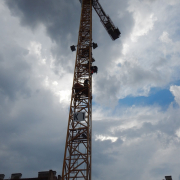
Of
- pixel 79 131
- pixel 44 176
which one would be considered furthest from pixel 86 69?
pixel 44 176

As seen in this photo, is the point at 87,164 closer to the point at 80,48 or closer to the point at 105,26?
the point at 80,48

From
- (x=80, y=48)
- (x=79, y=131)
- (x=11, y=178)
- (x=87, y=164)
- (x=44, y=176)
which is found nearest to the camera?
(x=87, y=164)

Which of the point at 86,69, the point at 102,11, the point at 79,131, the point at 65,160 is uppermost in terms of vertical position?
the point at 102,11

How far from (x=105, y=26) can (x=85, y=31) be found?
331 inches

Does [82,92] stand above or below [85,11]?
below

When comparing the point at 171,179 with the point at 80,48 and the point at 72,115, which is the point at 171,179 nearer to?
the point at 72,115

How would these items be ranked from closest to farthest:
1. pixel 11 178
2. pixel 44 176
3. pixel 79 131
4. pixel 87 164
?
pixel 87 164 → pixel 79 131 → pixel 44 176 → pixel 11 178

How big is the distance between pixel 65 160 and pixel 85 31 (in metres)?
22.8

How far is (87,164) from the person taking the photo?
23.1 m

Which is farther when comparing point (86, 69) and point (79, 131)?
point (86, 69)

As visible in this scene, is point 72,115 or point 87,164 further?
point 72,115

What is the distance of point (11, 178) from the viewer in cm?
3017

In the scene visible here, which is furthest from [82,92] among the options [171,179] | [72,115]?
[171,179]

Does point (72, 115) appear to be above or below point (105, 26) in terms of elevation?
below
